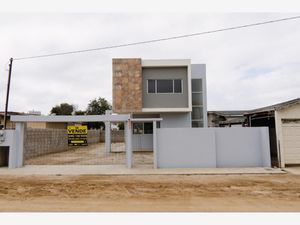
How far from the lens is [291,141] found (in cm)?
1248

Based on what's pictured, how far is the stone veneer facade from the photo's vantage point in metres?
18.7

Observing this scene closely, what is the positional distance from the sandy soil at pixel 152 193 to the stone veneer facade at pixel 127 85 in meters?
8.99

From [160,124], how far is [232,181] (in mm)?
11243

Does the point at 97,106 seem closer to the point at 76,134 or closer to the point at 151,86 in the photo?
the point at 76,134

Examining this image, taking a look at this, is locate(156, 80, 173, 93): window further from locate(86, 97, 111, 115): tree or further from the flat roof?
locate(86, 97, 111, 115): tree

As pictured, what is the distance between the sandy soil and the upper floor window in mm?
10344

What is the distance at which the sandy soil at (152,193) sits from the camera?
6.03 metres

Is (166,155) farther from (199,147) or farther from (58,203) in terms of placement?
(58,203)

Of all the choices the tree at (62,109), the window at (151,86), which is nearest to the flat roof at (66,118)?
the window at (151,86)

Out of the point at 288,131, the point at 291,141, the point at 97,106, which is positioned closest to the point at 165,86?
the point at 288,131

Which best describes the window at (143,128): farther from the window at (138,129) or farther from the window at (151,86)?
the window at (151,86)

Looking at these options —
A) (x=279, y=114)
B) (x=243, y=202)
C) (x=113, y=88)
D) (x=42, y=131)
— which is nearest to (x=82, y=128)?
(x=42, y=131)

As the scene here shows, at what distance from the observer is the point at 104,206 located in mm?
6059

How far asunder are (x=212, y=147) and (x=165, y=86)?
338 inches
